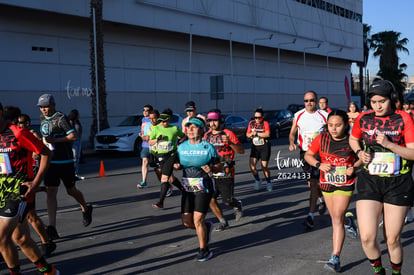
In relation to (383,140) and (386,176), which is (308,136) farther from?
(383,140)

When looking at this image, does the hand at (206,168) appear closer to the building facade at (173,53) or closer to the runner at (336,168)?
the runner at (336,168)

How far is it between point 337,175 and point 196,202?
154 centimetres

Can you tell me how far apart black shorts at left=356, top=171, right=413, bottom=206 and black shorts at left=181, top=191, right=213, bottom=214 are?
188cm

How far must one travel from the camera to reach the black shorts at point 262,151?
11.2 meters

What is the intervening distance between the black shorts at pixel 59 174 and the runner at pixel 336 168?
10.9ft

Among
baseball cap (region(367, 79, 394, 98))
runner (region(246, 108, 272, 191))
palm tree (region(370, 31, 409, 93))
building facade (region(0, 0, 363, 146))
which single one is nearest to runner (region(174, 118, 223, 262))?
baseball cap (region(367, 79, 394, 98))

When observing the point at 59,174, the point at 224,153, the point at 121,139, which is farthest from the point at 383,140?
the point at 121,139

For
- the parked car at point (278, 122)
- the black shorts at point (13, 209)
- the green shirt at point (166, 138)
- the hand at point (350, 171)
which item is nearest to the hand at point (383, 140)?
the hand at point (350, 171)

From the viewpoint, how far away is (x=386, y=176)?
15.1 feet

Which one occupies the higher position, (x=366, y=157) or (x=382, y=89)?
(x=382, y=89)

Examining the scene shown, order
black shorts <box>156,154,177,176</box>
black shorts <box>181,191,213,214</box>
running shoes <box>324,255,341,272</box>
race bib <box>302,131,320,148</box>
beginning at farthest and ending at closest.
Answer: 1. black shorts <box>156,154,177,176</box>
2. race bib <box>302,131,320,148</box>
3. black shorts <box>181,191,213,214</box>
4. running shoes <box>324,255,341,272</box>

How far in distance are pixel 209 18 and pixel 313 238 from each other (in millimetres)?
27690

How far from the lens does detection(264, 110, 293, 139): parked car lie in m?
29.4

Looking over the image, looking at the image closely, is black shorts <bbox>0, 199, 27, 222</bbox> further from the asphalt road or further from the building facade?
the building facade
